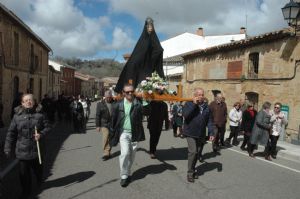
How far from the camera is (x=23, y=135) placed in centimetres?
528

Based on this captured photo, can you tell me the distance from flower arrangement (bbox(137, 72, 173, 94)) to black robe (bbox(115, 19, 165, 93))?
0.61 meters

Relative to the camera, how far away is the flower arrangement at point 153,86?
7.55 metres

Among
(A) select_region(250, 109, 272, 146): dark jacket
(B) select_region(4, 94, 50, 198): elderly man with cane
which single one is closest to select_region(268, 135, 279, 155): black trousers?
(A) select_region(250, 109, 272, 146): dark jacket

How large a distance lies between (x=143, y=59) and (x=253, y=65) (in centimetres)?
1007

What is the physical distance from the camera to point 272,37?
14.9 m

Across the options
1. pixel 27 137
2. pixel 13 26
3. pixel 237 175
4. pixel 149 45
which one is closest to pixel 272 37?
pixel 149 45

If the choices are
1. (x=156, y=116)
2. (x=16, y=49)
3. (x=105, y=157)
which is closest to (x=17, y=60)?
(x=16, y=49)

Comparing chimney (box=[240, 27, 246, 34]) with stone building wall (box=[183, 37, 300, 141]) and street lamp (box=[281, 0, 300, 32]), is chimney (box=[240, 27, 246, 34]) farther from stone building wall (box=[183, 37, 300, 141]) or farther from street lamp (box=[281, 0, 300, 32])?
street lamp (box=[281, 0, 300, 32])

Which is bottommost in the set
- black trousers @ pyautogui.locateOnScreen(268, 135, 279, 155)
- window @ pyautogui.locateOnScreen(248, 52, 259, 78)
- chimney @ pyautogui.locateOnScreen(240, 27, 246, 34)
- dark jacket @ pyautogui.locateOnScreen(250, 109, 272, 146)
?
black trousers @ pyautogui.locateOnScreen(268, 135, 279, 155)

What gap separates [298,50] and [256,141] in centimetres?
601

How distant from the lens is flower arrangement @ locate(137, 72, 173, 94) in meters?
7.55

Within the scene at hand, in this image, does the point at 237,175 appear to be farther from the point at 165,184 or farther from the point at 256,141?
the point at 256,141

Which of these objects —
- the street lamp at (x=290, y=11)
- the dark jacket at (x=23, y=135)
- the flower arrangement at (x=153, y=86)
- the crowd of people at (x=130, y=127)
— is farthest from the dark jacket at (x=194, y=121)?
the street lamp at (x=290, y=11)

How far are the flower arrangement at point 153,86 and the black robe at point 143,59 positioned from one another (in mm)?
609
